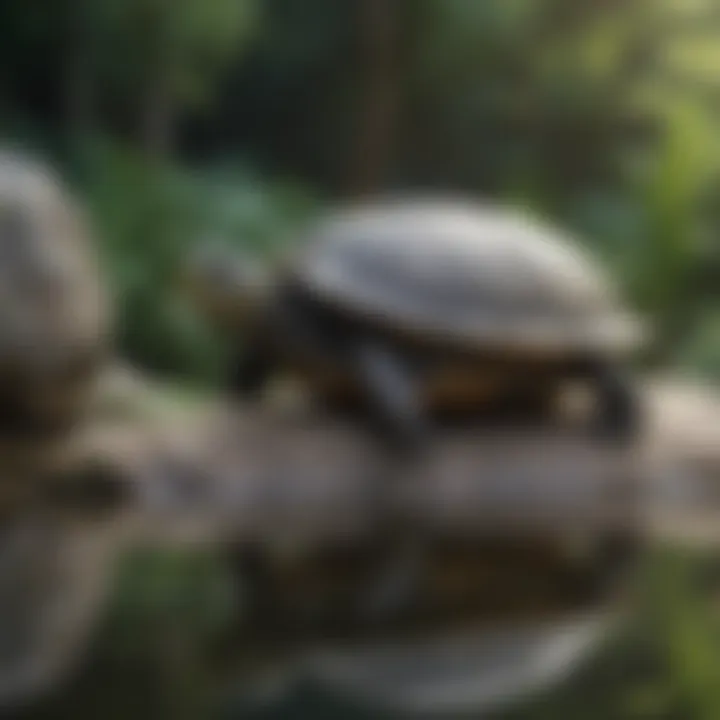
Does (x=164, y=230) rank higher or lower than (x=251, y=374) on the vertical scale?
higher

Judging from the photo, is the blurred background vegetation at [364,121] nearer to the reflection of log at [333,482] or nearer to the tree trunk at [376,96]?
the tree trunk at [376,96]

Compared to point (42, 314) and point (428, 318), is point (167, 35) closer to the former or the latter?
point (428, 318)

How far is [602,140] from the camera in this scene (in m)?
9.41

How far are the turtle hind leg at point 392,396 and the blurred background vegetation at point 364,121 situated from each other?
2.15 m

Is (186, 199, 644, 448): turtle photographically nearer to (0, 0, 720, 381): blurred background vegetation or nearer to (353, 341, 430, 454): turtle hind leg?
(353, 341, 430, 454): turtle hind leg

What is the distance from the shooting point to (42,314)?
4.04 meters

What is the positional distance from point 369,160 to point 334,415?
4.09 m

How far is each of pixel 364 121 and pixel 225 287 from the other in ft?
12.9

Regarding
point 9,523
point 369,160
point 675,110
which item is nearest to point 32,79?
point 369,160

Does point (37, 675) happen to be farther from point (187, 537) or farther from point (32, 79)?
point (32, 79)

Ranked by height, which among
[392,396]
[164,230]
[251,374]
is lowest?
[392,396]

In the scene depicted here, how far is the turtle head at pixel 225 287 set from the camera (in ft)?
16.4

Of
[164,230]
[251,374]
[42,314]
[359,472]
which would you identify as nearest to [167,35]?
[164,230]

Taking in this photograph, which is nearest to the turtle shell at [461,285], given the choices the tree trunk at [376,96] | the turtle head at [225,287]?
the turtle head at [225,287]
